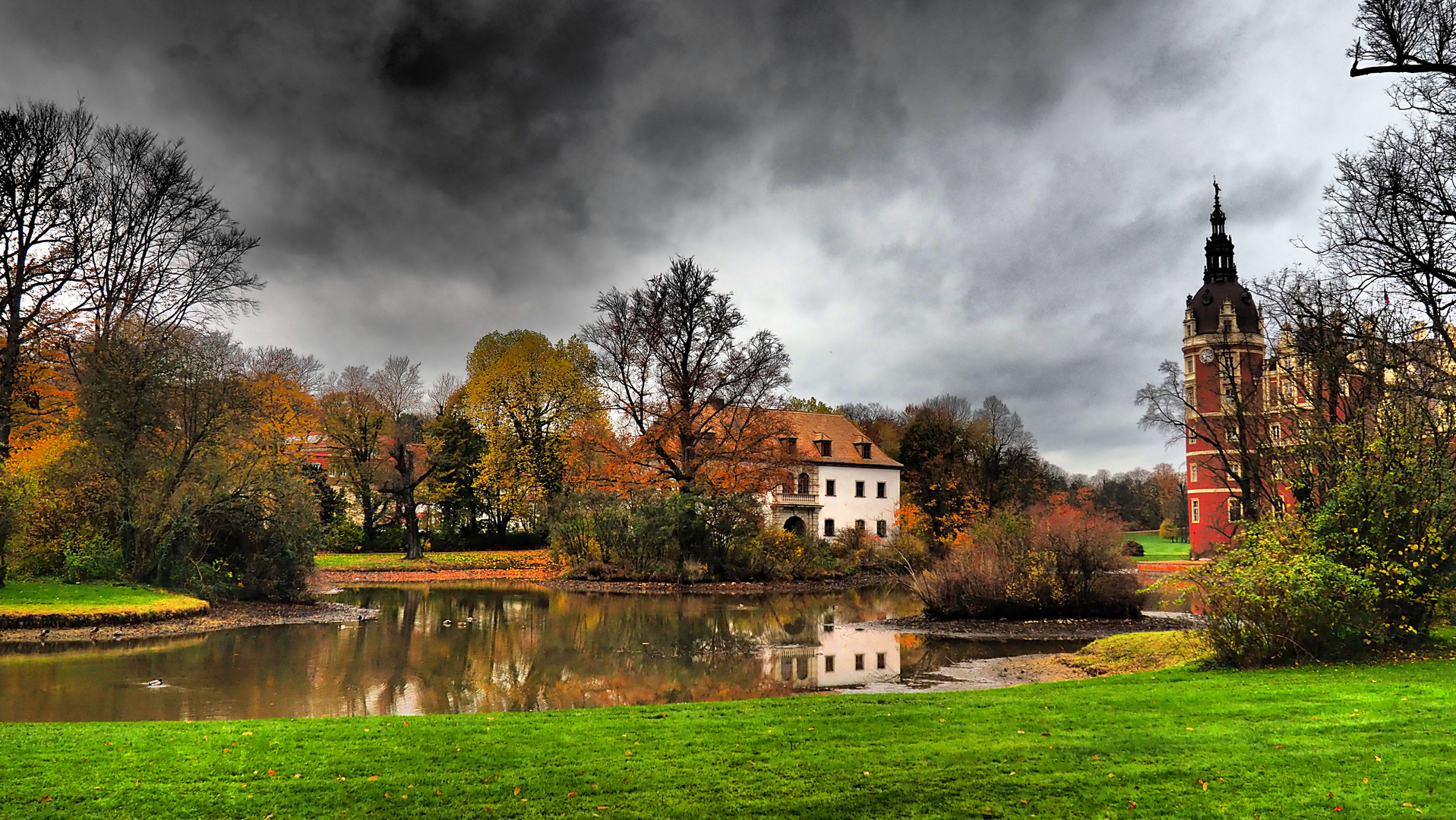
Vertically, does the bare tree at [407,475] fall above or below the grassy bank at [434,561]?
above

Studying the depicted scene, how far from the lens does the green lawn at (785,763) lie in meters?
5.26

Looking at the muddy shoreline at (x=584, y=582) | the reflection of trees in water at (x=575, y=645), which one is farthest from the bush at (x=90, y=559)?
the muddy shoreline at (x=584, y=582)

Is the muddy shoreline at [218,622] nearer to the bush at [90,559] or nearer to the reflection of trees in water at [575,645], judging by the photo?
A: the reflection of trees in water at [575,645]

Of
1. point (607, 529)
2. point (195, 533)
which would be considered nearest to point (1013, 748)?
point (195, 533)

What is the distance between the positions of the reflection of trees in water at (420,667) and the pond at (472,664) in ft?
0.13

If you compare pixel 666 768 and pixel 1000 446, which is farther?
pixel 1000 446

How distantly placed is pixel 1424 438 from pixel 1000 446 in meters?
37.8

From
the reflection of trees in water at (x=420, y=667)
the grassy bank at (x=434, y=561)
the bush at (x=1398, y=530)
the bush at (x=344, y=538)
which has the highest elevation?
the bush at (x=1398, y=530)

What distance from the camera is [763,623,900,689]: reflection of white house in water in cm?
1283

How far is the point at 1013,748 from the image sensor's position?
654cm

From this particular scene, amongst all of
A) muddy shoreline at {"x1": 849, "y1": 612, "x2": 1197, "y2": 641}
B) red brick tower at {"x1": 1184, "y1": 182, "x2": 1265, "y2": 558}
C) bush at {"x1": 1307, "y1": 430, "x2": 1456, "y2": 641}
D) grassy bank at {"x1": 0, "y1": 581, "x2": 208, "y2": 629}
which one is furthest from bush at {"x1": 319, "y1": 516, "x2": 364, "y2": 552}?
red brick tower at {"x1": 1184, "y1": 182, "x2": 1265, "y2": 558}

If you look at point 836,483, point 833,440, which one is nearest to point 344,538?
point 836,483

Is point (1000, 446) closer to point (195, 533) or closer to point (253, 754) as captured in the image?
point (195, 533)

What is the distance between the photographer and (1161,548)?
6097cm
